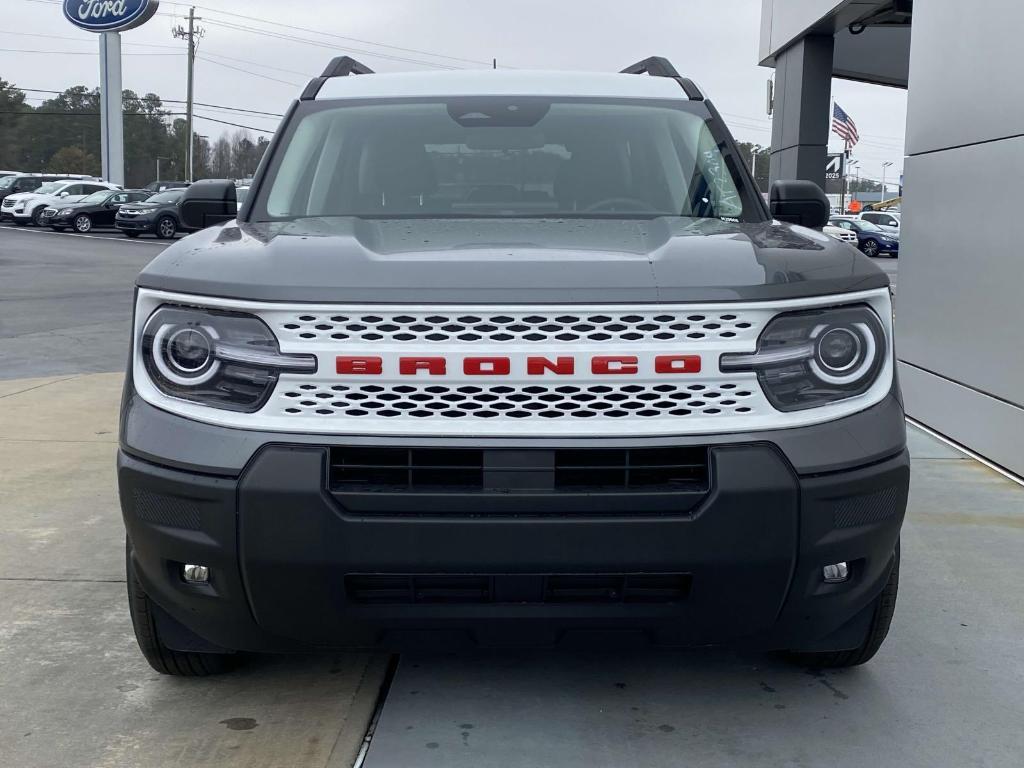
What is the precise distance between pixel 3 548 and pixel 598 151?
274 centimetres

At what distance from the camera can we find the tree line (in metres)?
101

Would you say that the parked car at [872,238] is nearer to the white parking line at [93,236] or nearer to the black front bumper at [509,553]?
the white parking line at [93,236]

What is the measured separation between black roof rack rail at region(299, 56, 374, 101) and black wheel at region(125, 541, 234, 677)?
192cm

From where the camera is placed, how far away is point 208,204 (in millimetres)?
4207

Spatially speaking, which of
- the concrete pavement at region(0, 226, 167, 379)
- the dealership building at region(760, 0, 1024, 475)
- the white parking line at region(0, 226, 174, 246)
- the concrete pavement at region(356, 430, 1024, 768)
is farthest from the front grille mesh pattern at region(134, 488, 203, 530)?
the white parking line at region(0, 226, 174, 246)

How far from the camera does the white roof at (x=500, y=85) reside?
4242 millimetres

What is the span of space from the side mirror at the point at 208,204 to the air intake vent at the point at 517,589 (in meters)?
1.97

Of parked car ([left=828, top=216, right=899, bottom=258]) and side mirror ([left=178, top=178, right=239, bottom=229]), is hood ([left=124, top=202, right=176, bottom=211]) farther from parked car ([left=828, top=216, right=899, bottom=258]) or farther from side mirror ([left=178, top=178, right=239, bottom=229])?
side mirror ([left=178, top=178, right=239, bottom=229])

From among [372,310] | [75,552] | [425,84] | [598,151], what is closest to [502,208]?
[598,151]

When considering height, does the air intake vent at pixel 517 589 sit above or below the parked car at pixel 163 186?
below

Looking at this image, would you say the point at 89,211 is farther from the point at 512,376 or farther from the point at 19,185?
the point at 512,376

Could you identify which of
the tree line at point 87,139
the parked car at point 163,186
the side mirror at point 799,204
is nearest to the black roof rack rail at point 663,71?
the side mirror at point 799,204

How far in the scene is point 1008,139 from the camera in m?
6.28

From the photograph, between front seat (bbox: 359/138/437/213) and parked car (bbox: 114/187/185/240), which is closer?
front seat (bbox: 359/138/437/213)
